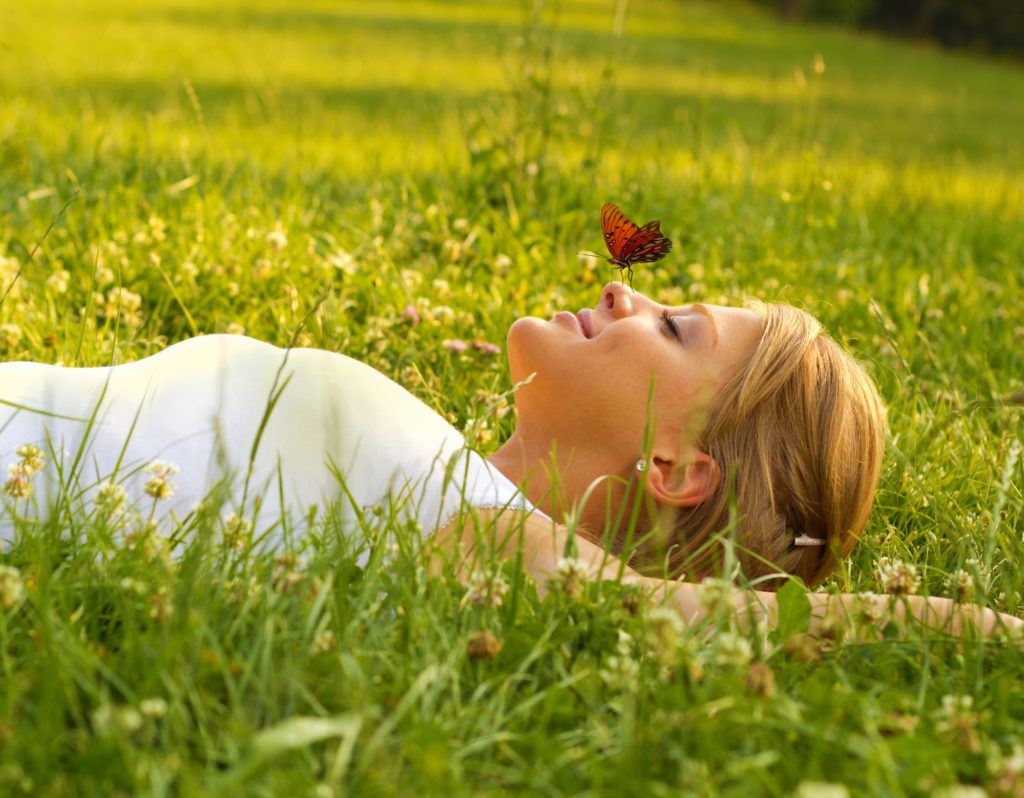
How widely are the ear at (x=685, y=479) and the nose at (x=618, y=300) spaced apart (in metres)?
0.31

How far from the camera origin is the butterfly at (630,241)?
2826mm

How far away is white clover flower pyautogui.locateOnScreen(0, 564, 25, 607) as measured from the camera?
1696mm

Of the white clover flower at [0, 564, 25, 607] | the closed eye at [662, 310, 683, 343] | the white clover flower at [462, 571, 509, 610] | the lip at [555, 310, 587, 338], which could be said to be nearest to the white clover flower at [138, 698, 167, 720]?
the white clover flower at [0, 564, 25, 607]

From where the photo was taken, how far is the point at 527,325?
260 cm

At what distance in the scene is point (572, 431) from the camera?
8.30 ft

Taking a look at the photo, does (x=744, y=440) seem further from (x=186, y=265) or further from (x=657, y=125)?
(x=657, y=125)

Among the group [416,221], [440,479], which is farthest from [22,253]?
[440,479]

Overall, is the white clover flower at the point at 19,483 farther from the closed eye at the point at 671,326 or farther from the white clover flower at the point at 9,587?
the closed eye at the point at 671,326

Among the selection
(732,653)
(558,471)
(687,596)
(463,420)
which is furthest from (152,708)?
(463,420)

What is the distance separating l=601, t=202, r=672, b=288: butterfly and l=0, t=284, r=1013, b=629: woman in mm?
242

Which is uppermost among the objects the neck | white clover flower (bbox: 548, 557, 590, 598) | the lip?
the lip

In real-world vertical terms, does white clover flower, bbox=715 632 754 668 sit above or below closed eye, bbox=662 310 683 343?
below

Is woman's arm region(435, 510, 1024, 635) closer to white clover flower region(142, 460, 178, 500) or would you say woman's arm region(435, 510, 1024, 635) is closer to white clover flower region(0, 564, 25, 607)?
white clover flower region(142, 460, 178, 500)

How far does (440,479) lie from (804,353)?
866 mm
